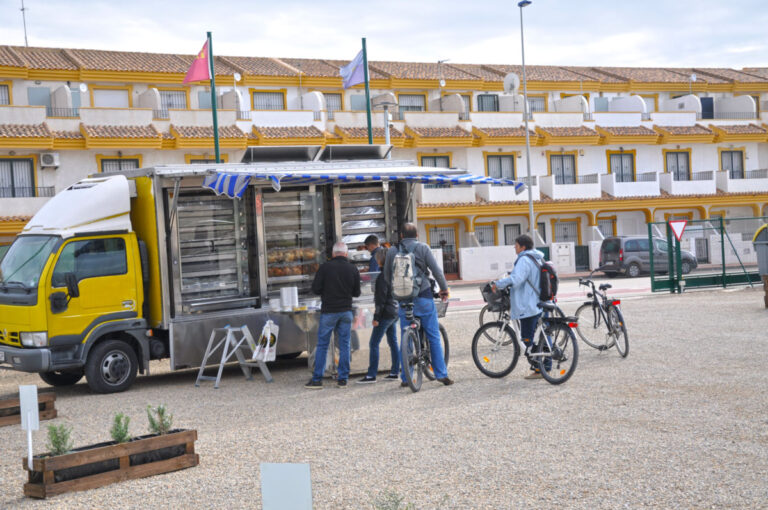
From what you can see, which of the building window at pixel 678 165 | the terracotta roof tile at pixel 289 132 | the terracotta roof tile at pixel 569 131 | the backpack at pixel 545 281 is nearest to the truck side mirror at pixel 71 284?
the backpack at pixel 545 281

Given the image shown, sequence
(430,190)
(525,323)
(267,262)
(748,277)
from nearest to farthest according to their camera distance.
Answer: (525,323), (267,262), (748,277), (430,190)

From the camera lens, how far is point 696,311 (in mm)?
A: 18750

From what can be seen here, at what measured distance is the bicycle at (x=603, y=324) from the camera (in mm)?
12695

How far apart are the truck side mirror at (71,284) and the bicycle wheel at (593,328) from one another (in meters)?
7.20

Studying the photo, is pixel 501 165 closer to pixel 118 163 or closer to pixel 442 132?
pixel 442 132

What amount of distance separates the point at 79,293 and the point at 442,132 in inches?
1333

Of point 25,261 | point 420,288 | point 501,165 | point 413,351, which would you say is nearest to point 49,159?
point 501,165

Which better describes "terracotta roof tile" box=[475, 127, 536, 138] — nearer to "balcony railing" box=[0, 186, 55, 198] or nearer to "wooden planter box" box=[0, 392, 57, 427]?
"balcony railing" box=[0, 186, 55, 198]

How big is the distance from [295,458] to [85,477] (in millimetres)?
1737

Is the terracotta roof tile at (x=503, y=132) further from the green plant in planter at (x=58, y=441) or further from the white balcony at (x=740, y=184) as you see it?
the green plant in planter at (x=58, y=441)

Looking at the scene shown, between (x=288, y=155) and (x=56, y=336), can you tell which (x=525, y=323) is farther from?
(x=56, y=336)

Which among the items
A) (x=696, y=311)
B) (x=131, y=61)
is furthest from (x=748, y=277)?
(x=131, y=61)

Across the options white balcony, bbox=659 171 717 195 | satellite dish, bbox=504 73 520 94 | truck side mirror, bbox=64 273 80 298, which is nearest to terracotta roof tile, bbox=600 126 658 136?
white balcony, bbox=659 171 717 195

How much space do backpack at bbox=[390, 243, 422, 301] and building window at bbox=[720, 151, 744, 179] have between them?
46171mm
